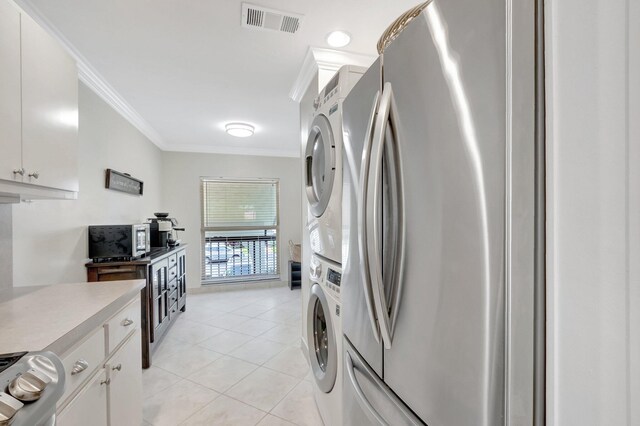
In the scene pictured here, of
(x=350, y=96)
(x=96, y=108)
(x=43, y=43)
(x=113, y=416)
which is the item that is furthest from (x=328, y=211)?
(x=96, y=108)

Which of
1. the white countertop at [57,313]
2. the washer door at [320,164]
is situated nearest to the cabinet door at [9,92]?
the white countertop at [57,313]

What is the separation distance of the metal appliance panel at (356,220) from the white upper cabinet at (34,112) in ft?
4.33

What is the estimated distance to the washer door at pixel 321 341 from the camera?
1.42 meters

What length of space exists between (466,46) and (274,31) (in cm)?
172

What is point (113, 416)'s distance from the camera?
1.24 m

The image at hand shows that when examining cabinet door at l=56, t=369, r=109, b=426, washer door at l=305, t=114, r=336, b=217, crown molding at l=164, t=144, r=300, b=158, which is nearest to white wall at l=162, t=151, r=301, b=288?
crown molding at l=164, t=144, r=300, b=158

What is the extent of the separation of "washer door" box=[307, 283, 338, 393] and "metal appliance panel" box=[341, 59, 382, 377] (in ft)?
0.91

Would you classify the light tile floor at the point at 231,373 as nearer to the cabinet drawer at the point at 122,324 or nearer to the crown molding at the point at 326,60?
the cabinet drawer at the point at 122,324

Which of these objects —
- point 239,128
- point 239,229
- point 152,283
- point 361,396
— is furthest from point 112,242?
point 239,229

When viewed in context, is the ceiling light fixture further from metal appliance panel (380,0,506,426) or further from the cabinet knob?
metal appliance panel (380,0,506,426)

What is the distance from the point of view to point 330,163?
145 cm
